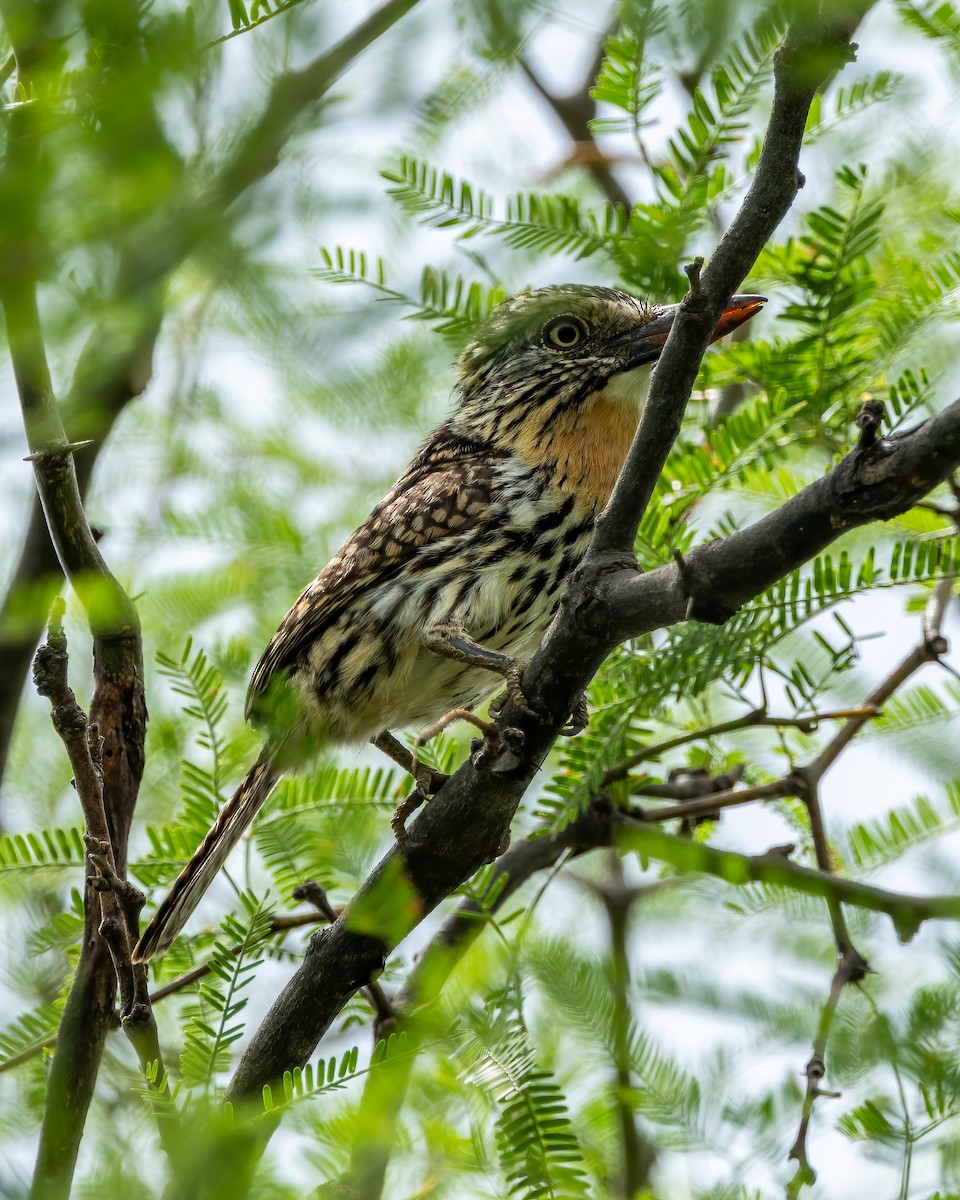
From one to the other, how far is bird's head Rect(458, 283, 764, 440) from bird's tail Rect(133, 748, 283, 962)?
1.47m

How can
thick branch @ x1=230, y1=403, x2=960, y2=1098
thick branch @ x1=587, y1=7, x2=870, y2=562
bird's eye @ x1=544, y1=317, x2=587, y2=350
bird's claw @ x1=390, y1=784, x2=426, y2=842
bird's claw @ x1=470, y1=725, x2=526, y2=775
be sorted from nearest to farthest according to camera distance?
thick branch @ x1=230, y1=403, x2=960, y2=1098 < thick branch @ x1=587, y1=7, x2=870, y2=562 < bird's claw @ x1=470, y1=725, x2=526, y2=775 < bird's claw @ x1=390, y1=784, x2=426, y2=842 < bird's eye @ x1=544, y1=317, x2=587, y2=350

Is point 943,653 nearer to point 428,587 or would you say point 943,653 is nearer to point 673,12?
point 428,587

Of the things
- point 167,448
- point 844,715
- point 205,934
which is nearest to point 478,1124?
point 205,934

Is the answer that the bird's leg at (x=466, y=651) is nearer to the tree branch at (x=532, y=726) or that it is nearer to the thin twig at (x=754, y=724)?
the tree branch at (x=532, y=726)

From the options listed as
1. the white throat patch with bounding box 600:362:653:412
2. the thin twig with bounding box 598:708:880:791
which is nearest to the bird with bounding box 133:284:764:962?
the white throat patch with bounding box 600:362:653:412

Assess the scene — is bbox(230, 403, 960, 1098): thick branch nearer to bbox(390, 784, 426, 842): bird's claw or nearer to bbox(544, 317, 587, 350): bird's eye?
bbox(390, 784, 426, 842): bird's claw

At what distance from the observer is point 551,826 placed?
158 inches

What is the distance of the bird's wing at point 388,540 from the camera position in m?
4.49

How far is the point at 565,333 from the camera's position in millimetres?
4992

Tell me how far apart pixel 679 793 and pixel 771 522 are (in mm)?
2097

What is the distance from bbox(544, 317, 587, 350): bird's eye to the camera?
4.94 m

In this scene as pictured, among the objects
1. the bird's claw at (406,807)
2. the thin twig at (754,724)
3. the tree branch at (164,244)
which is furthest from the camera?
the thin twig at (754,724)

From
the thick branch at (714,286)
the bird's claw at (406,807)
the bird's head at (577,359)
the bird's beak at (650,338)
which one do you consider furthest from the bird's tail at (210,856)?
the bird's beak at (650,338)

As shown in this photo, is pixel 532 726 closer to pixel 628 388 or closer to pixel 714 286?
pixel 714 286
